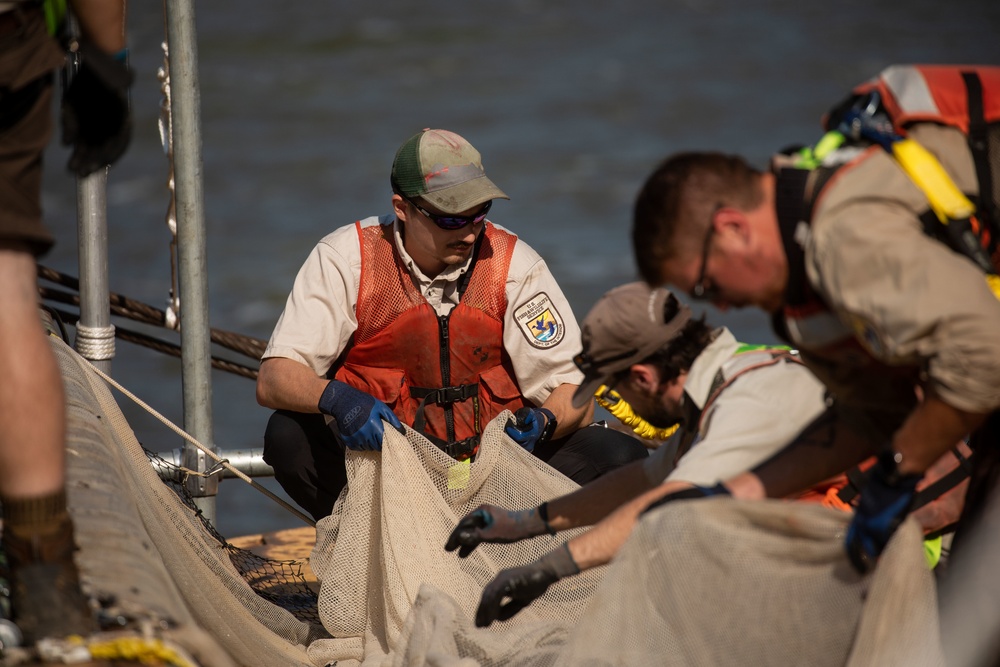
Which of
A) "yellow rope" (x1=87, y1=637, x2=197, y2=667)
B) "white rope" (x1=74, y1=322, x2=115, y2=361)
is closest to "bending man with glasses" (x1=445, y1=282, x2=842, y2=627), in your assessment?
"yellow rope" (x1=87, y1=637, x2=197, y2=667)

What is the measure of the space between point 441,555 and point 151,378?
388 inches

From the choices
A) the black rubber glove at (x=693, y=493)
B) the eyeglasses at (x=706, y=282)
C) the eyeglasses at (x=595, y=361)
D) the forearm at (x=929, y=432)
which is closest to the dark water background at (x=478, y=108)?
the eyeglasses at (x=595, y=361)

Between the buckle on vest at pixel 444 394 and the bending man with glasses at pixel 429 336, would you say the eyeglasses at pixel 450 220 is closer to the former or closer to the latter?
the bending man with glasses at pixel 429 336

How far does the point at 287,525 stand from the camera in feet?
31.8

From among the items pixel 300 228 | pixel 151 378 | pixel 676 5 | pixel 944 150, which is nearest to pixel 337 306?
pixel 944 150

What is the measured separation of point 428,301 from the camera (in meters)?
4.43

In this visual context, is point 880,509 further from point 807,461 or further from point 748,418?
point 748,418

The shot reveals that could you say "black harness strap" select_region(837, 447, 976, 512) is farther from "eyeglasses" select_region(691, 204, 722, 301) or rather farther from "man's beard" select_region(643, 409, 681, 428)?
"eyeglasses" select_region(691, 204, 722, 301)

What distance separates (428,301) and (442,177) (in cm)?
44

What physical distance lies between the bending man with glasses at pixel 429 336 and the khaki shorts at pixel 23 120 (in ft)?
5.96

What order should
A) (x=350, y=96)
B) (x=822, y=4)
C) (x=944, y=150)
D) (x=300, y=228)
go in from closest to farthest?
(x=944, y=150) < (x=300, y=228) < (x=350, y=96) < (x=822, y=4)

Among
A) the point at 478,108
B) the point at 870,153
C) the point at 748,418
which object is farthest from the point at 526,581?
the point at 478,108

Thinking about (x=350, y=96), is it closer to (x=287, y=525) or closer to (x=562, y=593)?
(x=287, y=525)

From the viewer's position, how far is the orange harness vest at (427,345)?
440 centimetres
